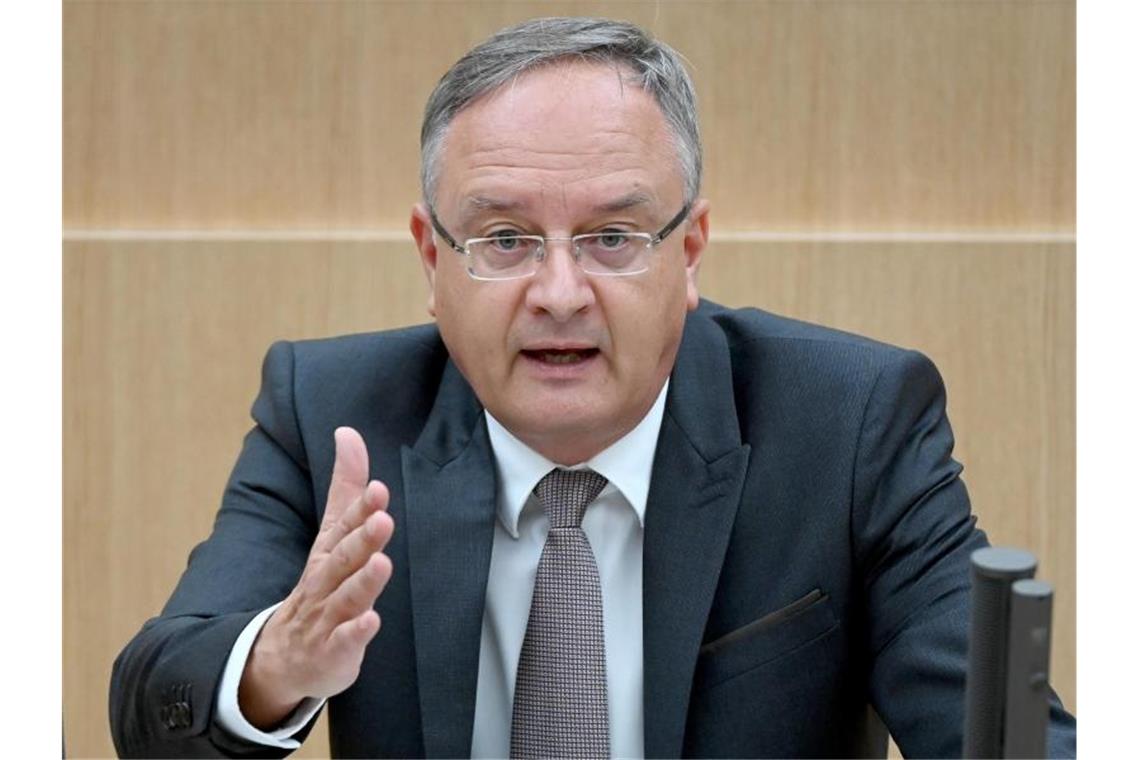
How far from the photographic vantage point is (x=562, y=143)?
1337 mm

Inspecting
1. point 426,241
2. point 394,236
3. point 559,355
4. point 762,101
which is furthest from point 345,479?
point 762,101

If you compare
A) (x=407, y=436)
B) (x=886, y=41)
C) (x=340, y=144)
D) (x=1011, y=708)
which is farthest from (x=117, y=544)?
(x=1011, y=708)

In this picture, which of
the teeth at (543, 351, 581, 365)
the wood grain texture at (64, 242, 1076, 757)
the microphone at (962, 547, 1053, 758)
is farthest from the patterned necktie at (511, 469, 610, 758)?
the wood grain texture at (64, 242, 1076, 757)

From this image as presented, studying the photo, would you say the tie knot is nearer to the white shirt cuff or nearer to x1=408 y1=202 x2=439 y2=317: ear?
x1=408 y1=202 x2=439 y2=317: ear

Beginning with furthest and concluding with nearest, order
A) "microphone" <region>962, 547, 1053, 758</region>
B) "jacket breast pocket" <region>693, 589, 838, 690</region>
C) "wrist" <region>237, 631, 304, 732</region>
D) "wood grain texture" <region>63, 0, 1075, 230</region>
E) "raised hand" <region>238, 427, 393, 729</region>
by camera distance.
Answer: "wood grain texture" <region>63, 0, 1075, 230</region>
"jacket breast pocket" <region>693, 589, 838, 690</region>
"wrist" <region>237, 631, 304, 732</region>
"raised hand" <region>238, 427, 393, 729</region>
"microphone" <region>962, 547, 1053, 758</region>

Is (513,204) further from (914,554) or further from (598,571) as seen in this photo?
(914,554)

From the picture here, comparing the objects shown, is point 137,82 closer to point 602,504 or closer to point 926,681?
point 602,504

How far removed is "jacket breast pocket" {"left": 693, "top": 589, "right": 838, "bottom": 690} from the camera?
1.42m

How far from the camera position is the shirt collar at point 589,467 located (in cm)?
145

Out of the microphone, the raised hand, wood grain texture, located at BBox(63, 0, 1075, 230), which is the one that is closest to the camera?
the microphone

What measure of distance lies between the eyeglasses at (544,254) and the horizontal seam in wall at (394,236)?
30.4 inches

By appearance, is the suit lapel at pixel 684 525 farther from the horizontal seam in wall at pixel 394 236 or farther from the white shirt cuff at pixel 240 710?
the horizontal seam in wall at pixel 394 236

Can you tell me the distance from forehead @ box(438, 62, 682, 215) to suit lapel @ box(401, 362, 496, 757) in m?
0.25

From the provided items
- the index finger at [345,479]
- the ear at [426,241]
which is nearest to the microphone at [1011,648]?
→ the index finger at [345,479]
